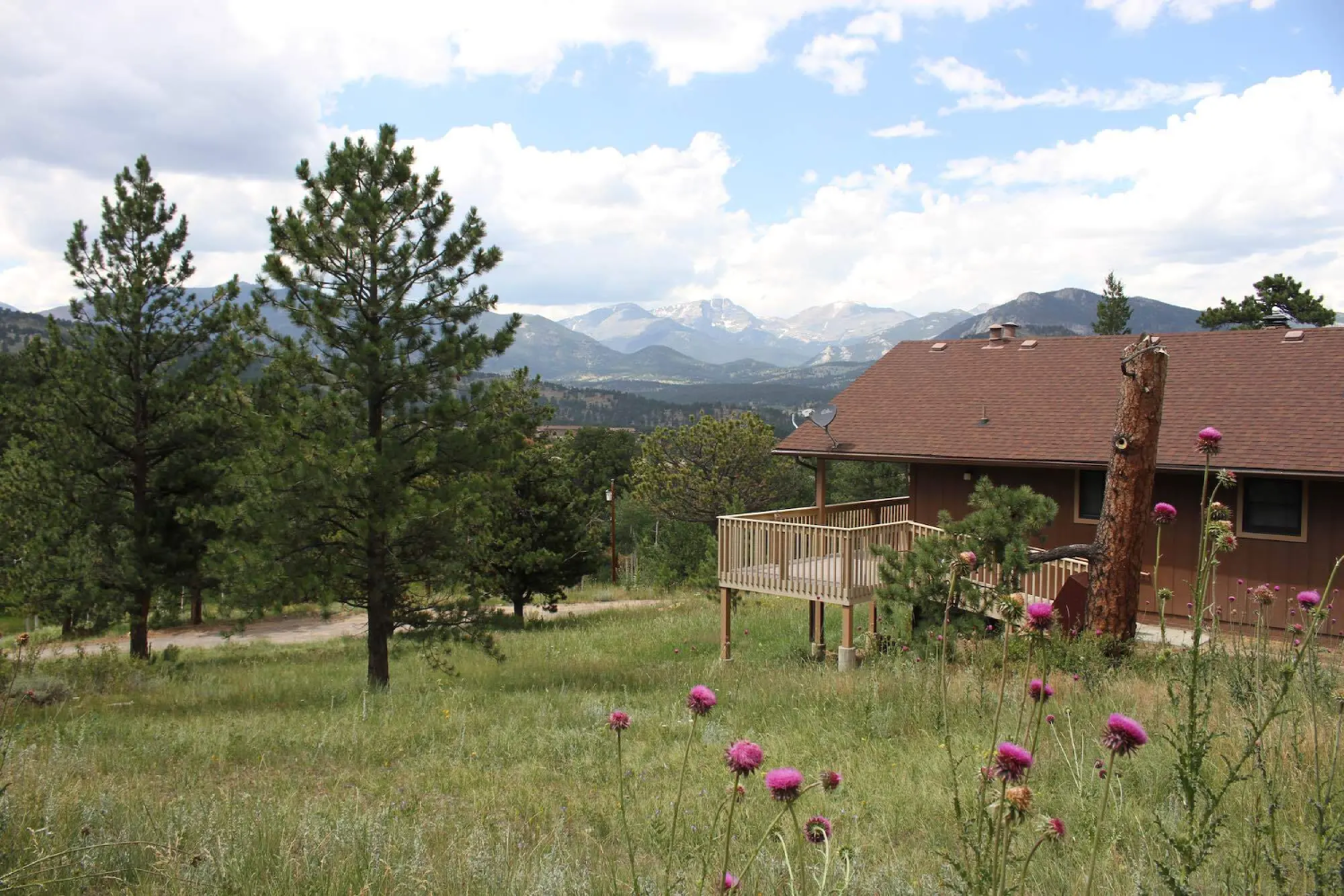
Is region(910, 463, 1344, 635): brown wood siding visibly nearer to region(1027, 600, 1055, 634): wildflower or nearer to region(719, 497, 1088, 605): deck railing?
region(719, 497, 1088, 605): deck railing

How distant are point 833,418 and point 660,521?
4602 centimetres

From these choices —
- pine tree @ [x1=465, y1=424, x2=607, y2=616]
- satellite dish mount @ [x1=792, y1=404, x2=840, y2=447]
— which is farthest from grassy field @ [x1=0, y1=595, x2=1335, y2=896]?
pine tree @ [x1=465, y1=424, x2=607, y2=616]

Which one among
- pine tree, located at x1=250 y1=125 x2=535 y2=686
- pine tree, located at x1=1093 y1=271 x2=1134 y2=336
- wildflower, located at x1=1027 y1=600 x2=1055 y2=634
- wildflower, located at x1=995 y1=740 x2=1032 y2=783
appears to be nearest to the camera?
wildflower, located at x1=995 y1=740 x2=1032 y2=783

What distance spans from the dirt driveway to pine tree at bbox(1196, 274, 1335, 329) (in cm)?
2468

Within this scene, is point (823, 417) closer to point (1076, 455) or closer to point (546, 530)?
point (1076, 455)

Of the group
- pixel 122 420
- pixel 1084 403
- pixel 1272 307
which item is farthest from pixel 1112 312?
pixel 122 420

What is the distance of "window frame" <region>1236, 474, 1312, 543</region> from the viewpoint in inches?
511

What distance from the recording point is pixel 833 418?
57.0 ft

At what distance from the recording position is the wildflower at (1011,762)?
218 cm

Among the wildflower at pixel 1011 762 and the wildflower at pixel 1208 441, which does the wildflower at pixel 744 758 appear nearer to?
the wildflower at pixel 1011 762

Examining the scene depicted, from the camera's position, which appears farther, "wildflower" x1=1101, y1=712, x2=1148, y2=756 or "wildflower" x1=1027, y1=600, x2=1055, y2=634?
"wildflower" x1=1027, y1=600, x2=1055, y2=634

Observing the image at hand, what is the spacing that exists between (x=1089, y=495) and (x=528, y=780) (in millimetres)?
11842

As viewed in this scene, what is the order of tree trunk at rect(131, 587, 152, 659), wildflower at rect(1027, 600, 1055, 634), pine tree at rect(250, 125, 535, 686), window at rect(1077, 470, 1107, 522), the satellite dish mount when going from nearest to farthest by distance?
wildflower at rect(1027, 600, 1055, 634)
pine tree at rect(250, 125, 535, 686)
window at rect(1077, 470, 1107, 522)
tree trunk at rect(131, 587, 152, 659)
the satellite dish mount

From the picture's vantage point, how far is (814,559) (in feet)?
44.4
